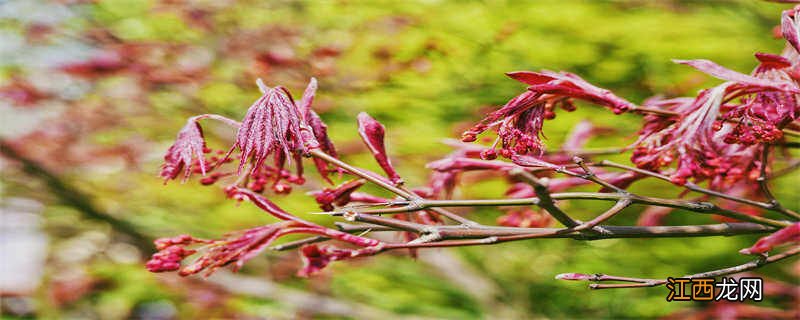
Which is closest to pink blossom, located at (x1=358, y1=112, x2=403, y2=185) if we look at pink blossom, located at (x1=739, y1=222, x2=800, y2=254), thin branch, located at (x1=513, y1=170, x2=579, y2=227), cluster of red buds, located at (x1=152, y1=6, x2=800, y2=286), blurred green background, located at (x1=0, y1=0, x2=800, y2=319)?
cluster of red buds, located at (x1=152, y1=6, x2=800, y2=286)

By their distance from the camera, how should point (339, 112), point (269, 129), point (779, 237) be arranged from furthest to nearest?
1. point (339, 112)
2. point (269, 129)
3. point (779, 237)

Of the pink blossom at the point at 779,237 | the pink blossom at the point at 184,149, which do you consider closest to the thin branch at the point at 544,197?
the pink blossom at the point at 779,237

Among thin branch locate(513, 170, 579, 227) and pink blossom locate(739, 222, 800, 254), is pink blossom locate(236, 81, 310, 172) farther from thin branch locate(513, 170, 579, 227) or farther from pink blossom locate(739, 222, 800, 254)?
pink blossom locate(739, 222, 800, 254)

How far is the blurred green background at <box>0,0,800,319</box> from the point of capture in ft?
6.36

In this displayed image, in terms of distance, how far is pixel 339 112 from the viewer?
240 cm

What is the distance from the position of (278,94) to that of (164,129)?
2.13m

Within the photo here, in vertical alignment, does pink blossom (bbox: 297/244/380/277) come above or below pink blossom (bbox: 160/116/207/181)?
below

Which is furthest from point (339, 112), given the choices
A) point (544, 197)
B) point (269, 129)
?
point (544, 197)

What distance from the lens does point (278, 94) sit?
78 centimetres

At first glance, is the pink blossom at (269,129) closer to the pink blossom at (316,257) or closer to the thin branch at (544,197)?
the pink blossom at (316,257)

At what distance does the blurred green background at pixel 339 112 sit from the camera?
1.94 m

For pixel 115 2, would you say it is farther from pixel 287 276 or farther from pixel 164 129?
pixel 287 276

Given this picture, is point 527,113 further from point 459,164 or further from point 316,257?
point 316,257

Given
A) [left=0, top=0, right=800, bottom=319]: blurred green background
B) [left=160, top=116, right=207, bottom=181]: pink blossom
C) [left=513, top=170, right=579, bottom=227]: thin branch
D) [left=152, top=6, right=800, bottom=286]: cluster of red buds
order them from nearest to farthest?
[left=513, top=170, right=579, bottom=227]: thin branch < [left=152, top=6, right=800, bottom=286]: cluster of red buds < [left=160, top=116, right=207, bottom=181]: pink blossom < [left=0, top=0, right=800, bottom=319]: blurred green background
